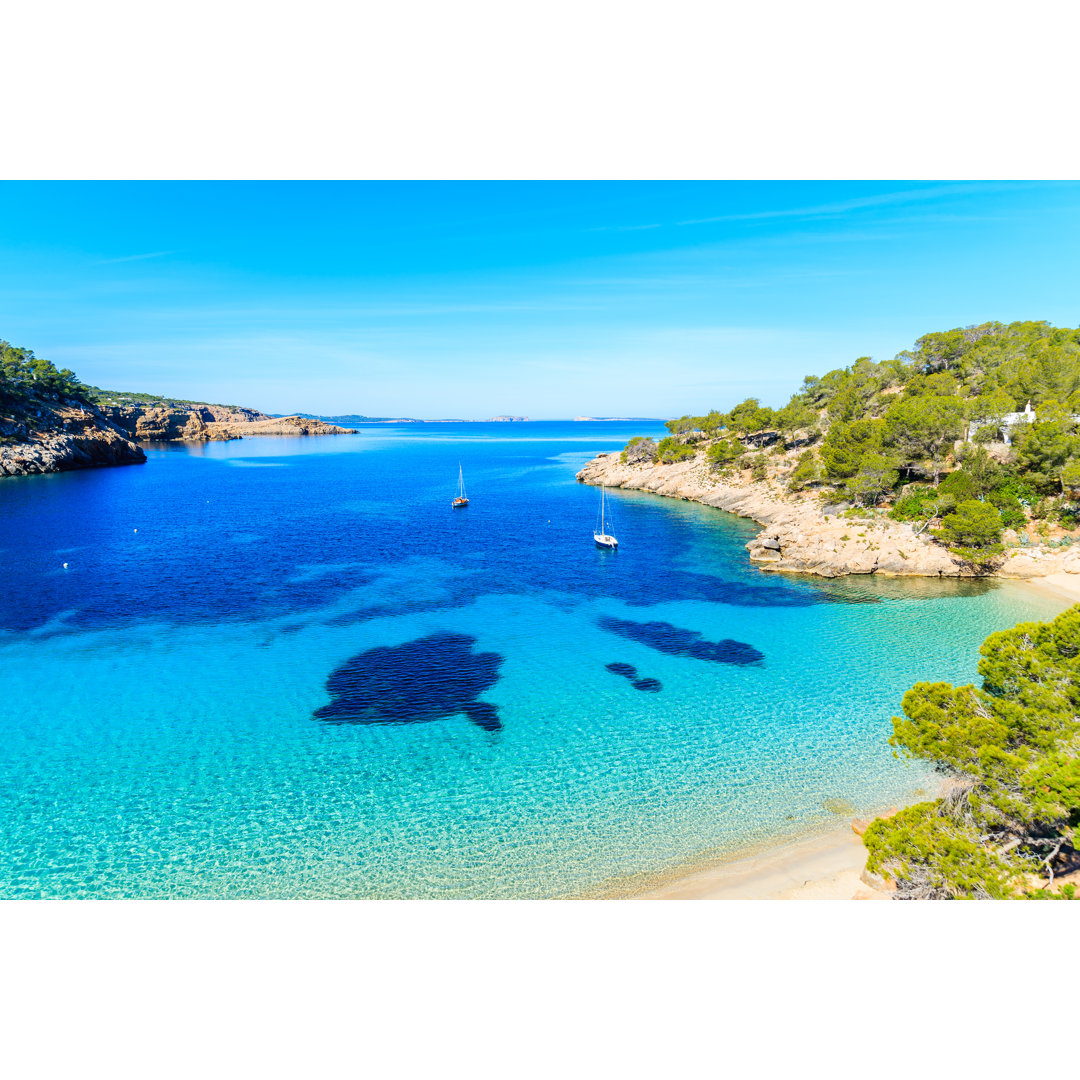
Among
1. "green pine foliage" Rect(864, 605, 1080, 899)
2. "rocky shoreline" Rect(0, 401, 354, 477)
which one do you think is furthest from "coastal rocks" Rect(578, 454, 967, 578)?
"rocky shoreline" Rect(0, 401, 354, 477)

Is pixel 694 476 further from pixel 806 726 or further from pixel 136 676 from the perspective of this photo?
pixel 136 676

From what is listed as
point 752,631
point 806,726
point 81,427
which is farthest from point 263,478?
point 806,726

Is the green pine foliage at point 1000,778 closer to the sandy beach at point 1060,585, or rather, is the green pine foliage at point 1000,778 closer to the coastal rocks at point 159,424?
the sandy beach at point 1060,585

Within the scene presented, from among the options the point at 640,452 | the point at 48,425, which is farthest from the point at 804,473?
the point at 48,425

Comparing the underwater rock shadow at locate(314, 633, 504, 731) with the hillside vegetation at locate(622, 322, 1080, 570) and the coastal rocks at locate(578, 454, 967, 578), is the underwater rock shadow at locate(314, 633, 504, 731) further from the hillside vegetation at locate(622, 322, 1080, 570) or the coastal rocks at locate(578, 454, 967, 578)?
the hillside vegetation at locate(622, 322, 1080, 570)

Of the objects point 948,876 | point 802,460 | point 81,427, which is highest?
point 81,427

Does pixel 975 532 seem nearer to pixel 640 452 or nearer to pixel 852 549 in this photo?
pixel 852 549
